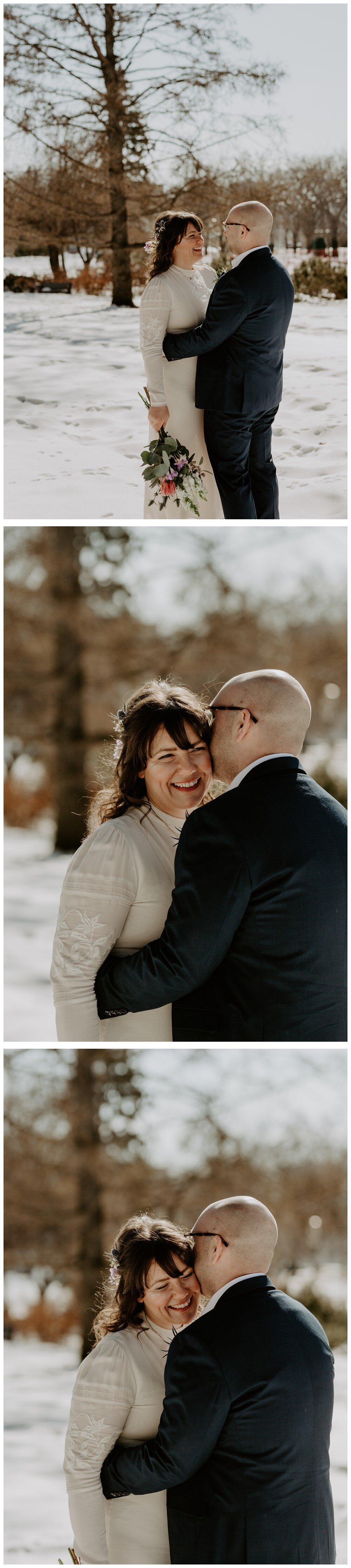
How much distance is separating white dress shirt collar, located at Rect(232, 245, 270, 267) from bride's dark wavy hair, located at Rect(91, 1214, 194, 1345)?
9.41 ft

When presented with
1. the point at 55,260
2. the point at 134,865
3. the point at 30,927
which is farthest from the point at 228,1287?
the point at 55,260

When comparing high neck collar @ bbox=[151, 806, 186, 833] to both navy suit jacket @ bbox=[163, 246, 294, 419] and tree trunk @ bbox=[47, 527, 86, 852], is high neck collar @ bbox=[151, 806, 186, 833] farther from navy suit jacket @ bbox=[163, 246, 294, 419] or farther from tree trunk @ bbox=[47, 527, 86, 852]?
tree trunk @ bbox=[47, 527, 86, 852]

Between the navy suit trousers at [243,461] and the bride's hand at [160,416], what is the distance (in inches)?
5.2

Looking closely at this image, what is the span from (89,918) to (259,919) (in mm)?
425

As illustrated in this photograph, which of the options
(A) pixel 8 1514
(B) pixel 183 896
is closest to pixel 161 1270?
(B) pixel 183 896

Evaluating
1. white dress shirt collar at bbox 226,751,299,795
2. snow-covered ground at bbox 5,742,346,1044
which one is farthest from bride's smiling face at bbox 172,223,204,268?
snow-covered ground at bbox 5,742,346,1044

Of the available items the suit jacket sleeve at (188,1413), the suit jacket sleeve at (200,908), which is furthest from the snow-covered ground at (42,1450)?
the suit jacket sleeve at (200,908)

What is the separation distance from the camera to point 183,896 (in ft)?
7.77

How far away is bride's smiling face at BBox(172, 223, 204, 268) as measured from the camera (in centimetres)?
360

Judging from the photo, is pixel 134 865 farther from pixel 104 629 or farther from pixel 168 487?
pixel 104 629

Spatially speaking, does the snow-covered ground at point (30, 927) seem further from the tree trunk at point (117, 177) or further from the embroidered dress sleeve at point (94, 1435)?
the tree trunk at point (117, 177)

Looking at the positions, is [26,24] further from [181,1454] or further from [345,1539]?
[345,1539]

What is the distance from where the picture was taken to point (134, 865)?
262 cm

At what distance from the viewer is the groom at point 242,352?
3502 mm
